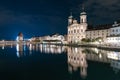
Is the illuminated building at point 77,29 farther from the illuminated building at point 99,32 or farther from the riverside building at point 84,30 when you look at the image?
the illuminated building at point 99,32

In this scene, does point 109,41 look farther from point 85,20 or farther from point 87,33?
point 85,20

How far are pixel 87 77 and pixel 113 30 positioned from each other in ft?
150

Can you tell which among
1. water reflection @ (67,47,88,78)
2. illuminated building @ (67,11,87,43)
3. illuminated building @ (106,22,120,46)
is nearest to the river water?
water reflection @ (67,47,88,78)

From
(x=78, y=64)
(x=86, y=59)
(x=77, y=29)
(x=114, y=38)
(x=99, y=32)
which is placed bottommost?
(x=78, y=64)

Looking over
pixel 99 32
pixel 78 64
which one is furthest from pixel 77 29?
pixel 78 64

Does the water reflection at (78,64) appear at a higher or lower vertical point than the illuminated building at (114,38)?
lower

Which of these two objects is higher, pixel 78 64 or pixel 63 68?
pixel 78 64

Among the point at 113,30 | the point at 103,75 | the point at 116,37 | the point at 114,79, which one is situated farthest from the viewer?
the point at 113,30

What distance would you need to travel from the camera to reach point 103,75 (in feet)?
49.9

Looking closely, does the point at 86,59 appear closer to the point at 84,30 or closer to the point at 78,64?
the point at 78,64

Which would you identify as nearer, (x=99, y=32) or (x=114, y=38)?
(x=114, y=38)

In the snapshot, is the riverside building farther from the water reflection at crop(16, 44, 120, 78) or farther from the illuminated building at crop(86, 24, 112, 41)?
the water reflection at crop(16, 44, 120, 78)

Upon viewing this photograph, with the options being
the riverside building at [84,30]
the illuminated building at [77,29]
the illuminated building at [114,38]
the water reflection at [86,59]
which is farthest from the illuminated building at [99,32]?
the water reflection at [86,59]

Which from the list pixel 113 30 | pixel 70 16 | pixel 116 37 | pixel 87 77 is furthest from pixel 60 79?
pixel 70 16
